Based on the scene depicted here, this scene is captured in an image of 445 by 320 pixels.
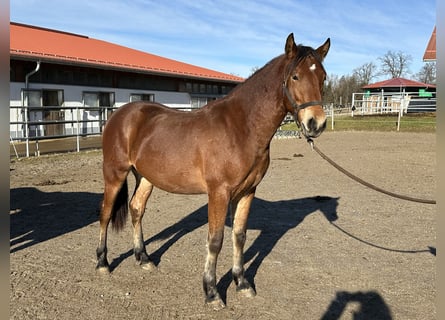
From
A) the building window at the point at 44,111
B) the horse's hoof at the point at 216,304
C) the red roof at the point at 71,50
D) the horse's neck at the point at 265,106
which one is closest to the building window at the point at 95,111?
the building window at the point at 44,111

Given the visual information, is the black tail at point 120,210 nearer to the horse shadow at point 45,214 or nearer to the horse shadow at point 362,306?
the horse shadow at point 45,214

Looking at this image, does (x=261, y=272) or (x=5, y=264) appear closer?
(x=5, y=264)

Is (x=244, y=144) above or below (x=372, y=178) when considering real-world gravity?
above

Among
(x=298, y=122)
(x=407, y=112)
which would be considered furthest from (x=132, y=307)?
(x=407, y=112)

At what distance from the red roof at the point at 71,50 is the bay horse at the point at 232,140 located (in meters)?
13.4

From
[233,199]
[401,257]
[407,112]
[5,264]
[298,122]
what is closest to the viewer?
[5,264]

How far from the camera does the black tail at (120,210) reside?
443 cm

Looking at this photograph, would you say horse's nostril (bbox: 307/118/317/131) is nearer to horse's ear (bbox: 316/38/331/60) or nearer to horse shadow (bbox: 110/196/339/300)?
horse's ear (bbox: 316/38/331/60)

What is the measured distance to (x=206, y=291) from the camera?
11.2 ft

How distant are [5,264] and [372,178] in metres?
8.99

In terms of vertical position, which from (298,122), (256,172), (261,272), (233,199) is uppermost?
→ (298,122)

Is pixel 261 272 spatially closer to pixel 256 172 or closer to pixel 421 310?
pixel 256 172

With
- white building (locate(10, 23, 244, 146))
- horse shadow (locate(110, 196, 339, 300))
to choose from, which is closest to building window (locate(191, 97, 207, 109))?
white building (locate(10, 23, 244, 146))

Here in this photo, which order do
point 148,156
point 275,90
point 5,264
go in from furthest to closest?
point 148,156, point 275,90, point 5,264
